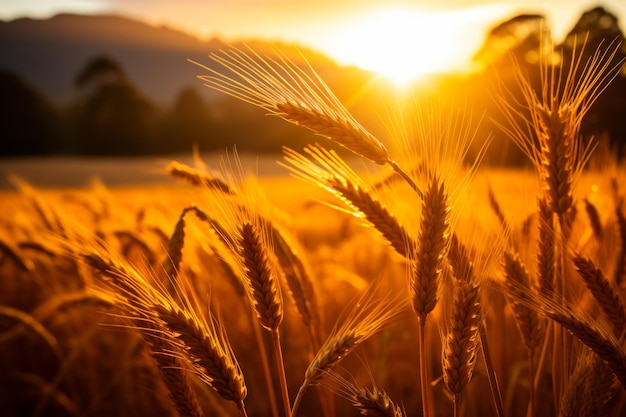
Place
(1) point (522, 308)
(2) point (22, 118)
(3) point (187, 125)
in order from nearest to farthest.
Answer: (1) point (522, 308)
(2) point (22, 118)
(3) point (187, 125)

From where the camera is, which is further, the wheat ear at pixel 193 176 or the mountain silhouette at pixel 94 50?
the mountain silhouette at pixel 94 50

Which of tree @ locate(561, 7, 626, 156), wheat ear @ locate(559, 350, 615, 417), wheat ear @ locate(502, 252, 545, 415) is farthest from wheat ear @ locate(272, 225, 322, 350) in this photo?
tree @ locate(561, 7, 626, 156)

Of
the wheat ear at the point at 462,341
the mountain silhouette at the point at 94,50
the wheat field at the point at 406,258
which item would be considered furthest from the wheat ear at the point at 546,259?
the mountain silhouette at the point at 94,50

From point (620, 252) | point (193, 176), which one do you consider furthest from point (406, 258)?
point (620, 252)

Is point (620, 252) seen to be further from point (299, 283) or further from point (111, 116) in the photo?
point (111, 116)

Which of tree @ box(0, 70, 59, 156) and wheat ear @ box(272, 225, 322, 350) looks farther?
tree @ box(0, 70, 59, 156)

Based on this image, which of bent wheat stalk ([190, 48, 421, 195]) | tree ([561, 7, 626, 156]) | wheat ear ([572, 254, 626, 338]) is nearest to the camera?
bent wheat stalk ([190, 48, 421, 195])

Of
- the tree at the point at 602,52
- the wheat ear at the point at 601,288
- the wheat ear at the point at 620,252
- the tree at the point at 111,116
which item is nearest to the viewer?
the wheat ear at the point at 601,288

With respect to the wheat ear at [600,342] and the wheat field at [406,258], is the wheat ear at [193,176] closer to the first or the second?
the wheat field at [406,258]

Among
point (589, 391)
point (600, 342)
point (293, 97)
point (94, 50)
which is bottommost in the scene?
point (589, 391)

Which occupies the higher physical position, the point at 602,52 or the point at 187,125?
the point at 187,125

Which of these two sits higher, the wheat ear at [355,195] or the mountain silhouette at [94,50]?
the mountain silhouette at [94,50]

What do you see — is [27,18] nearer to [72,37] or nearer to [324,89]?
[72,37]

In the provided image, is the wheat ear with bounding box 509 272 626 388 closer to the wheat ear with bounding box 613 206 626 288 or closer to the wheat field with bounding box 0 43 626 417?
the wheat field with bounding box 0 43 626 417
